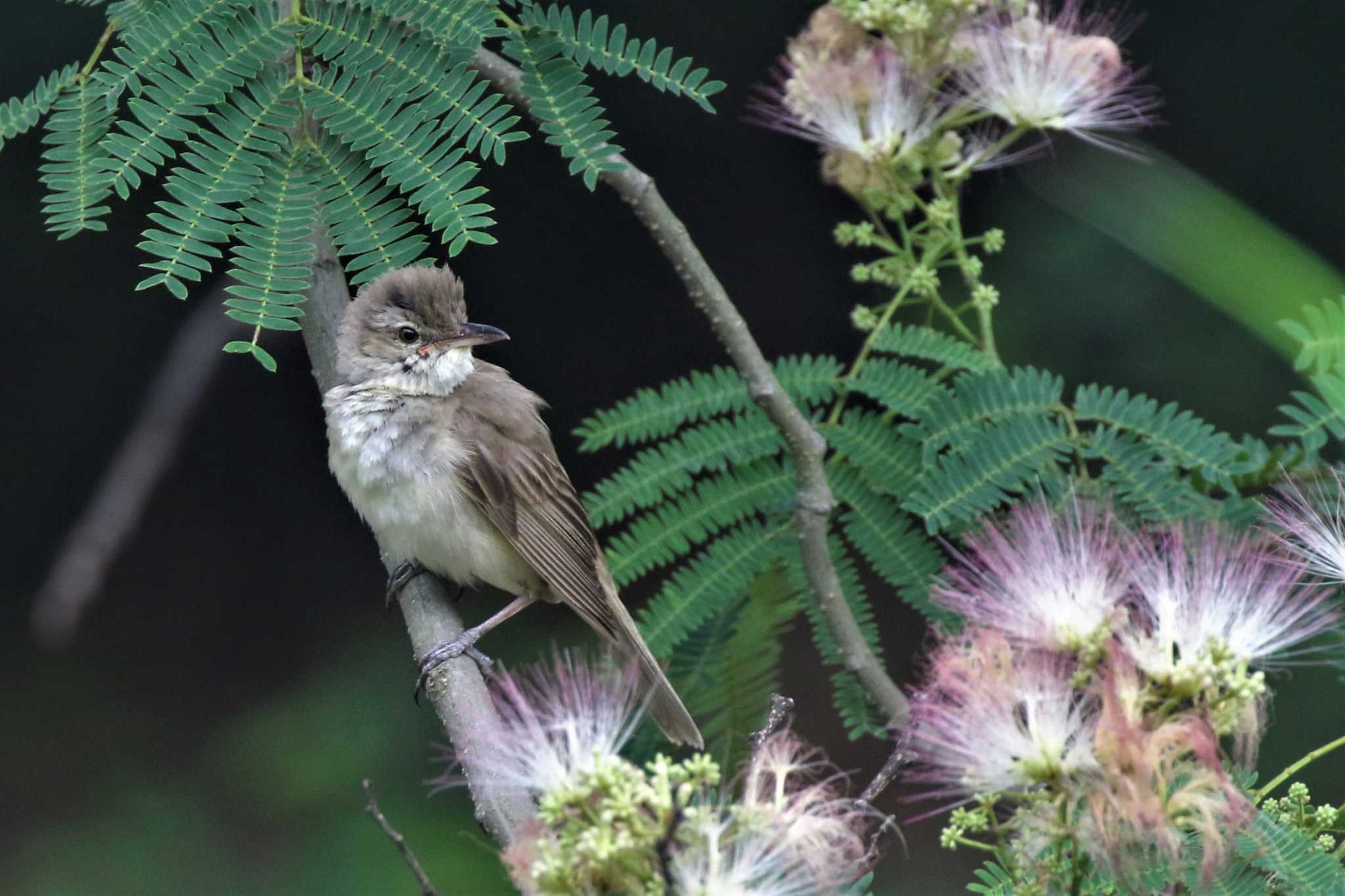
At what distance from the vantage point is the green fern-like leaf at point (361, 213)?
339cm

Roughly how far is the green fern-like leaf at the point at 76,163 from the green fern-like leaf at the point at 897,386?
6.72 feet

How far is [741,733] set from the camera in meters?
4.27

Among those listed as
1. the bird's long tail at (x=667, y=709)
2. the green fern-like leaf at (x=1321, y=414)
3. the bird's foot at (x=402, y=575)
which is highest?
the green fern-like leaf at (x=1321, y=414)

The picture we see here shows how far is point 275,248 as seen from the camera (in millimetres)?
3205


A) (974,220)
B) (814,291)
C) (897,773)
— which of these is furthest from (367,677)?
(897,773)

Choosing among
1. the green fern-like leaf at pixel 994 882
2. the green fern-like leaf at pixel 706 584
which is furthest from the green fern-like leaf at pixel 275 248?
the green fern-like leaf at pixel 994 882

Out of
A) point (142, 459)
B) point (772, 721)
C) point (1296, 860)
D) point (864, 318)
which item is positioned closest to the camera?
point (772, 721)

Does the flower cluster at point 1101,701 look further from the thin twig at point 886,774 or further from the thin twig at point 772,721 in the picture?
the thin twig at point 772,721

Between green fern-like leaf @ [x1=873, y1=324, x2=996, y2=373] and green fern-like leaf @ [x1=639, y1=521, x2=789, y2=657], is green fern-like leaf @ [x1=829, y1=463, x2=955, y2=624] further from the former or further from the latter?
green fern-like leaf @ [x1=873, y1=324, x2=996, y2=373]

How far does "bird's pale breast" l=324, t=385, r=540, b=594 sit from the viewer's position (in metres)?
4.23

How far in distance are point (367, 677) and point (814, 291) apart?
2.68 m

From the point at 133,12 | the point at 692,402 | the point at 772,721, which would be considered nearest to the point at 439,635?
the point at 692,402

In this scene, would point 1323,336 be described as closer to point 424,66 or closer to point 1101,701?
point 1101,701

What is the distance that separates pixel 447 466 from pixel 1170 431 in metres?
1.99
